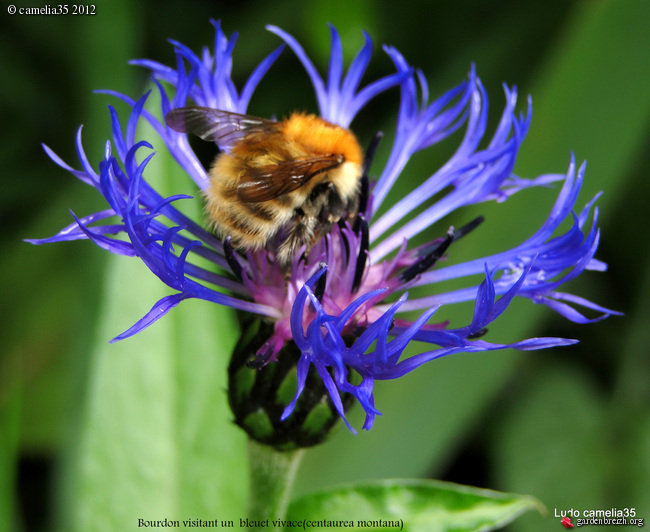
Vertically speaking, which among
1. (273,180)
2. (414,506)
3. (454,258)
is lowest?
(414,506)

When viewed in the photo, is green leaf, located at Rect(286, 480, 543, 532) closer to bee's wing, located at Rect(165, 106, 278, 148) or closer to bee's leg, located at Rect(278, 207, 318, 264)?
bee's leg, located at Rect(278, 207, 318, 264)

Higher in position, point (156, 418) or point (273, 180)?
point (273, 180)

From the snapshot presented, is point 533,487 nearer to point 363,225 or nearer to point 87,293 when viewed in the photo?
point 363,225

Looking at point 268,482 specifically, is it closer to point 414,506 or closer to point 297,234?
point 414,506

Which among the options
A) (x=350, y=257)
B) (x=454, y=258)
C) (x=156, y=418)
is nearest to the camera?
(x=350, y=257)

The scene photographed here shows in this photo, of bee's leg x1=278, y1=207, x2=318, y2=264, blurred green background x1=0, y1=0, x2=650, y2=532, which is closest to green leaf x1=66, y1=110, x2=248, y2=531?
blurred green background x1=0, y1=0, x2=650, y2=532

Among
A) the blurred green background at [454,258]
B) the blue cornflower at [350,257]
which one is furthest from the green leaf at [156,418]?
the blue cornflower at [350,257]

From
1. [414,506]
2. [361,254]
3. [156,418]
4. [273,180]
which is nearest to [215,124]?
[273,180]

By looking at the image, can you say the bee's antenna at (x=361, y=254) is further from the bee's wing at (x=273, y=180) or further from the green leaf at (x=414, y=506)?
the green leaf at (x=414, y=506)
